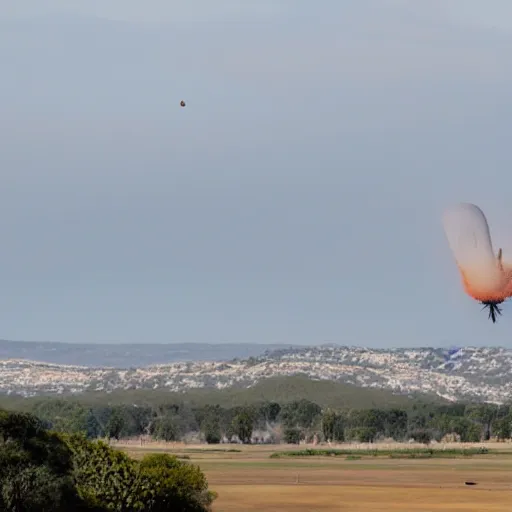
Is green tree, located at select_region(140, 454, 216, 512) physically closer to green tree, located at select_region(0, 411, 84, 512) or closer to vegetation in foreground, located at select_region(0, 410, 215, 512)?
vegetation in foreground, located at select_region(0, 410, 215, 512)

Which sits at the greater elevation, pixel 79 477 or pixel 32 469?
pixel 32 469

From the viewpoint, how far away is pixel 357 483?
112m

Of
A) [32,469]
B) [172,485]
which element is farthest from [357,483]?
[32,469]

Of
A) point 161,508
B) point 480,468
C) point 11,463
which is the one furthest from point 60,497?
point 480,468

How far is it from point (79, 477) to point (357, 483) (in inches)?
1997

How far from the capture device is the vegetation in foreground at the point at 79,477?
57688 mm

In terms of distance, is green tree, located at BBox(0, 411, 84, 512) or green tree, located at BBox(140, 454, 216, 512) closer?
green tree, located at BBox(0, 411, 84, 512)

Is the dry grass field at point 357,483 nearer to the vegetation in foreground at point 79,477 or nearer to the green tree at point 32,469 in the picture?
the vegetation in foreground at point 79,477

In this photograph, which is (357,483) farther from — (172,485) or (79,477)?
(79,477)

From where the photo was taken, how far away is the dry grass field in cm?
9181

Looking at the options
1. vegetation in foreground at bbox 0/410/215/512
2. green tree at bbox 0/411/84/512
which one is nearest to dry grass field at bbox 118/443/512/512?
vegetation in foreground at bbox 0/410/215/512

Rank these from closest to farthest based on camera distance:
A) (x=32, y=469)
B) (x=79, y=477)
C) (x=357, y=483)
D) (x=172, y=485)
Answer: (x=32, y=469), (x=79, y=477), (x=172, y=485), (x=357, y=483)

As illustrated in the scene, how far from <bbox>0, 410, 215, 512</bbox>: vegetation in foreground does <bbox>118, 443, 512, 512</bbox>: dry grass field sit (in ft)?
46.5

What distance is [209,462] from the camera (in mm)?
142250
